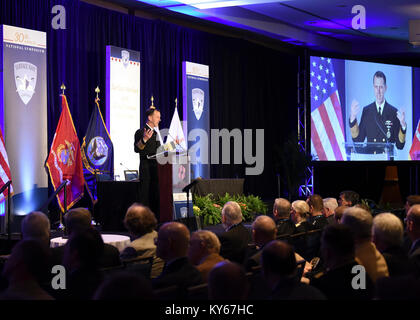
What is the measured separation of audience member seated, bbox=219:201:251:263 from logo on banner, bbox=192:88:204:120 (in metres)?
6.40

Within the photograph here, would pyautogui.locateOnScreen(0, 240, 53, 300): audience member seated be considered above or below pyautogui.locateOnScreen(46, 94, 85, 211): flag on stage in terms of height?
below

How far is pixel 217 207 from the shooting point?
26.6 feet

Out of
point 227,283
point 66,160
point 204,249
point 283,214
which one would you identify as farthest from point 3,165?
point 227,283

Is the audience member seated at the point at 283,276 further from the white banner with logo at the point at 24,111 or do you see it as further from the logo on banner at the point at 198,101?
the logo on banner at the point at 198,101

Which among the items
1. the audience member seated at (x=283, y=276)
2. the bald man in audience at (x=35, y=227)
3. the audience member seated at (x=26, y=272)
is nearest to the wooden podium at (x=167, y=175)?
the bald man in audience at (x=35, y=227)

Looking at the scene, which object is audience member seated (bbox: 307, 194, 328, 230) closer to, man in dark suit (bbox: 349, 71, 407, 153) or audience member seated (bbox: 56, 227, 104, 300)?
audience member seated (bbox: 56, 227, 104, 300)

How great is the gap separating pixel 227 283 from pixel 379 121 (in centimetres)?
1149

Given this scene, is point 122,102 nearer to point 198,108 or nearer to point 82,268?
point 198,108

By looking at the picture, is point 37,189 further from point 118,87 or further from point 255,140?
point 255,140

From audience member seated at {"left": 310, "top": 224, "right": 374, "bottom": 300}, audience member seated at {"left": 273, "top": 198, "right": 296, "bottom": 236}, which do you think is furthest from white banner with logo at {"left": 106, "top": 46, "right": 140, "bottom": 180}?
audience member seated at {"left": 310, "top": 224, "right": 374, "bottom": 300}

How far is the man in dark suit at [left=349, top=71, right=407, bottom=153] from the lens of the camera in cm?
1298

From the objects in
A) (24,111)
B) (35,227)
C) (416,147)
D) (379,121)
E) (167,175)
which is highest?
(379,121)
